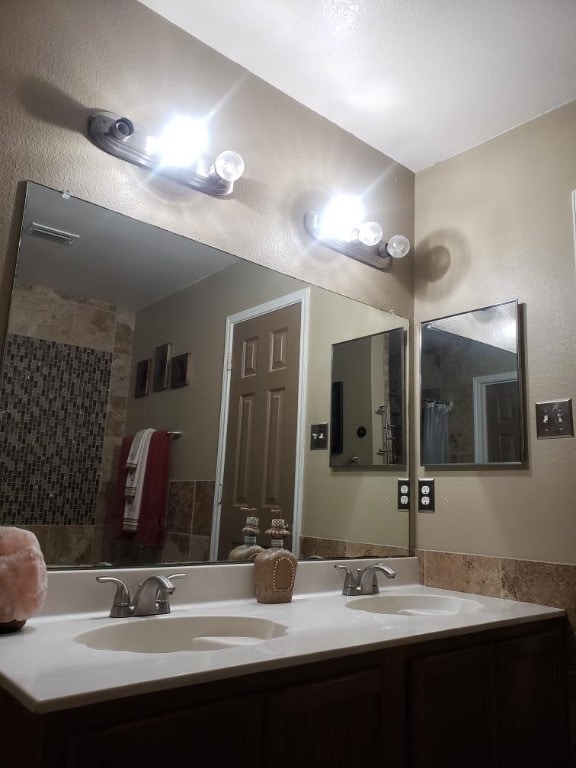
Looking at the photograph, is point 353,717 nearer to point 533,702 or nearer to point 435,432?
point 533,702

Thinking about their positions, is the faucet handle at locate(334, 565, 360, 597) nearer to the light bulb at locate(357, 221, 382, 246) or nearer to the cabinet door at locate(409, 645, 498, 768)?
the cabinet door at locate(409, 645, 498, 768)

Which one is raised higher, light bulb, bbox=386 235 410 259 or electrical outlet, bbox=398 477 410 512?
light bulb, bbox=386 235 410 259

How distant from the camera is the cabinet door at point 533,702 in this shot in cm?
143

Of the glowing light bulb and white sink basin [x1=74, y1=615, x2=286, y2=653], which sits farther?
the glowing light bulb

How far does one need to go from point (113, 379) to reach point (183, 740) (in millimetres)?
834

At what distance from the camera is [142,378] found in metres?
1.48

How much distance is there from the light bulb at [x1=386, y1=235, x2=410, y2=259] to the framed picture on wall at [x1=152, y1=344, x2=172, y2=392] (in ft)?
3.13

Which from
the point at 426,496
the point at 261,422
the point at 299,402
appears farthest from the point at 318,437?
the point at 426,496

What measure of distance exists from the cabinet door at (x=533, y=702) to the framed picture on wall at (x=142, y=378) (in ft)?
3.61

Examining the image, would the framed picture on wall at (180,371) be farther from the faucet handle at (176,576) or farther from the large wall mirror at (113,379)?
the faucet handle at (176,576)

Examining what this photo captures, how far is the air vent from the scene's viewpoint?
1364 mm

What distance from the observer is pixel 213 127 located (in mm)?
1728

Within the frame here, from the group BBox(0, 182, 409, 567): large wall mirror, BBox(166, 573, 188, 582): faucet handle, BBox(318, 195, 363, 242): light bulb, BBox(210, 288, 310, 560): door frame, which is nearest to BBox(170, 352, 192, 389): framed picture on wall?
BBox(0, 182, 409, 567): large wall mirror

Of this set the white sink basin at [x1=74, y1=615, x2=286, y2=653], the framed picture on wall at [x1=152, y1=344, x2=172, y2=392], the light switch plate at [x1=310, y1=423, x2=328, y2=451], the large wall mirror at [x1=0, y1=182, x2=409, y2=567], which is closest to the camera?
the white sink basin at [x1=74, y1=615, x2=286, y2=653]
